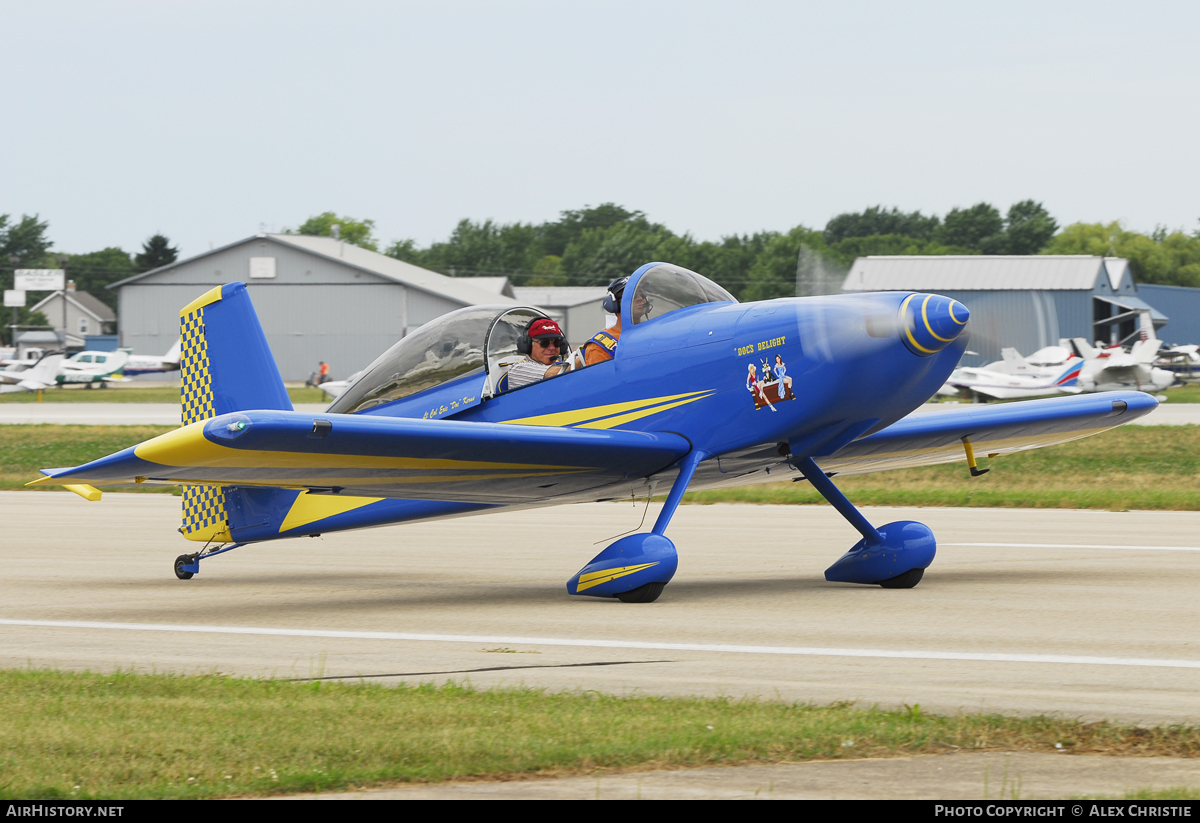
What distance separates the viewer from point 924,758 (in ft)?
15.6

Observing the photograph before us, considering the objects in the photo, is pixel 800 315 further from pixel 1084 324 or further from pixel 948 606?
pixel 1084 324

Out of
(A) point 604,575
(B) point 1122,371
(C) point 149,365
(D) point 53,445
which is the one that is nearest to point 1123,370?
(B) point 1122,371

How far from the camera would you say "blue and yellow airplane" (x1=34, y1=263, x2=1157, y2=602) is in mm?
8469

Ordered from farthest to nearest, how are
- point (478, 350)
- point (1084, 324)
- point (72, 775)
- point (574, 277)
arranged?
1. point (574, 277)
2. point (1084, 324)
3. point (478, 350)
4. point (72, 775)

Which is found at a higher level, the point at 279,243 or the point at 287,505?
the point at 279,243

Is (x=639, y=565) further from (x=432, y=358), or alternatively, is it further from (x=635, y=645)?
(x=432, y=358)

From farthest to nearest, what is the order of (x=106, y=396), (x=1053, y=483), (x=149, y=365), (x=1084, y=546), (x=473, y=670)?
(x=149, y=365) → (x=106, y=396) → (x=1053, y=483) → (x=1084, y=546) → (x=473, y=670)

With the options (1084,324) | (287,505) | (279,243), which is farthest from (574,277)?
(287,505)

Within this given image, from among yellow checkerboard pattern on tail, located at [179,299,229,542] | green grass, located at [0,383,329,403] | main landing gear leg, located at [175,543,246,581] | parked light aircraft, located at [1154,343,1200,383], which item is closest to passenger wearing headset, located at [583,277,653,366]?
yellow checkerboard pattern on tail, located at [179,299,229,542]

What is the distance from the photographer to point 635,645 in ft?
24.7

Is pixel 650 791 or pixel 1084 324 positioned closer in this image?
pixel 650 791

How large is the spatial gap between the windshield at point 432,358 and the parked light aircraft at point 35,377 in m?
56.9

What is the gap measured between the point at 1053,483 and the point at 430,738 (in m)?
17.4
